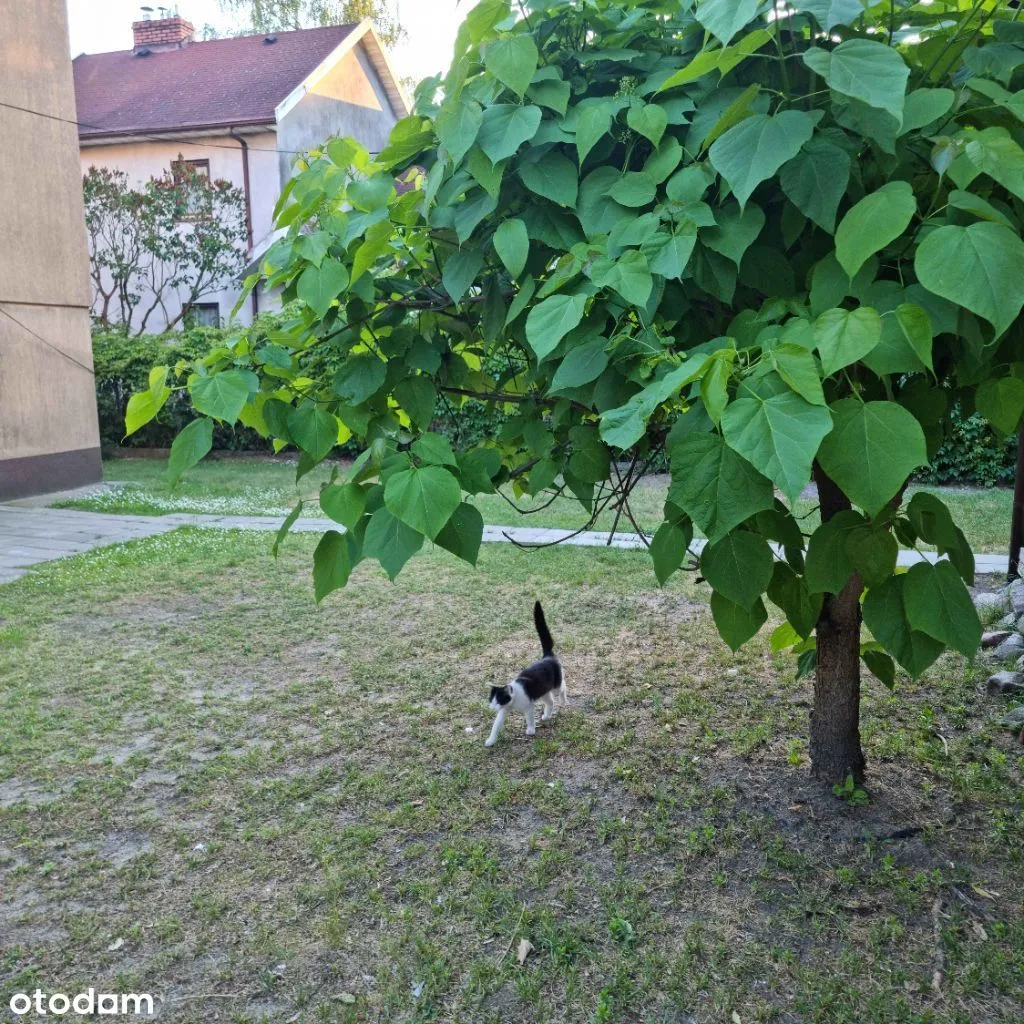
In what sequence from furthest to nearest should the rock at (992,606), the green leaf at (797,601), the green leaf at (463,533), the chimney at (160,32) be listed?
the chimney at (160,32)
the rock at (992,606)
the green leaf at (797,601)
the green leaf at (463,533)

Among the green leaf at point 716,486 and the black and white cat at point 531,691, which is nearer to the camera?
the green leaf at point 716,486

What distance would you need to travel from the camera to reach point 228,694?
450 cm

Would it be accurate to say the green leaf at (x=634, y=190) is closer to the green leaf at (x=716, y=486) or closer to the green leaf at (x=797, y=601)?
the green leaf at (x=716, y=486)

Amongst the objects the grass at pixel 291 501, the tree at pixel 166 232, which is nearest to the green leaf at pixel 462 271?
the grass at pixel 291 501

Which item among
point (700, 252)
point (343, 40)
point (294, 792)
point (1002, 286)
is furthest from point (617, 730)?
point (343, 40)

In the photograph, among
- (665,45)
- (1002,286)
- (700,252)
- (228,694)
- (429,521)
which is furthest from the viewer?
(228,694)

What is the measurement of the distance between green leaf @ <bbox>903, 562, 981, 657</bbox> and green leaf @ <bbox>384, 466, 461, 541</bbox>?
3.42ft

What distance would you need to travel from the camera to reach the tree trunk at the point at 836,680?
299 cm

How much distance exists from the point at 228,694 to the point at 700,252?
11.3 ft

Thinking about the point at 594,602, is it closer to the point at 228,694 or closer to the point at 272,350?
the point at 228,694

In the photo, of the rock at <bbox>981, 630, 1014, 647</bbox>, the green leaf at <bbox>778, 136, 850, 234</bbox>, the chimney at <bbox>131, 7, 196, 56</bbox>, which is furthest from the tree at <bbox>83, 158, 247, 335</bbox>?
the green leaf at <bbox>778, 136, 850, 234</bbox>

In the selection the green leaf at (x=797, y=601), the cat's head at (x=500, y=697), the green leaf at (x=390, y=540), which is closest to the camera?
the green leaf at (x=390, y=540)

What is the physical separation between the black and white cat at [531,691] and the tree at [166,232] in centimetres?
1446

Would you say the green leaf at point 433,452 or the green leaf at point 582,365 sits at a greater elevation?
the green leaf at point 582,365
